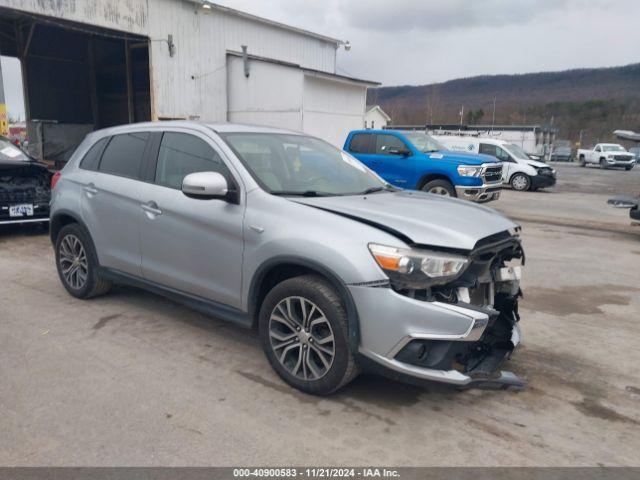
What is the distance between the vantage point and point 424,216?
3.51 metres

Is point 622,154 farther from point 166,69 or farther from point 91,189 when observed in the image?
point 91,189

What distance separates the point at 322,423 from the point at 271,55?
20502mm

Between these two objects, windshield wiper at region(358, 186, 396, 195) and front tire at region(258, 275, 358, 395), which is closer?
front tire at region(258, 275, 358, 395)

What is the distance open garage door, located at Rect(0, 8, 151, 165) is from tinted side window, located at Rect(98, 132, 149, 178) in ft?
55.4

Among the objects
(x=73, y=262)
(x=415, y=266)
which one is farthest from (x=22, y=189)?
(x=415, y=266)

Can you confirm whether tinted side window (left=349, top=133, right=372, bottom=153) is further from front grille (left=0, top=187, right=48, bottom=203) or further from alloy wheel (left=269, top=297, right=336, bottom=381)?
alloy wheel (left=269, top=297, right=336, bottom=381)

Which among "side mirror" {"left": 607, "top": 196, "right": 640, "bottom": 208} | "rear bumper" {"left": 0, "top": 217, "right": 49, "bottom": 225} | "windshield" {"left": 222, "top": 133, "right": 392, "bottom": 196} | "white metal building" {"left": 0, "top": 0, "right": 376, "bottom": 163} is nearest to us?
"windshield" {"left": 222, "top": 133, "right": 392, "bottom": 196}

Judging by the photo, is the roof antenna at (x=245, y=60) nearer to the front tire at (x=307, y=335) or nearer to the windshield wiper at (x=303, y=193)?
the windshield wiper at (x=303, y=193)

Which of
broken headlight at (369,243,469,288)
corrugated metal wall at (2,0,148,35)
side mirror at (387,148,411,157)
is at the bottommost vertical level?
broken headlight at (369,243,469,288)

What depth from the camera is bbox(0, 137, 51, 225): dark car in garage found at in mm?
8266

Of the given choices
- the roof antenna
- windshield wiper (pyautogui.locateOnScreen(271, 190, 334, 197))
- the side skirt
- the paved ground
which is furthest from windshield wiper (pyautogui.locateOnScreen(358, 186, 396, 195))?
the roof antenna

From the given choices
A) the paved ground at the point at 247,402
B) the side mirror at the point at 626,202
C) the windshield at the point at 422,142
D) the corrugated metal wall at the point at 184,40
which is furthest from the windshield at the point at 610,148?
the paved ground at the point at 247,402

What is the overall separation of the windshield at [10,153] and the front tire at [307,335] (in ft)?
23.8

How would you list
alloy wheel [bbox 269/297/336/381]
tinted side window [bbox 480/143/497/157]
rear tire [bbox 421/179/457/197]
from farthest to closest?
tinted side window [bbox 480/143/497/157] → rear tire [bbox 421/179/457/197] → alloy wheel [bbox 269/297/336/381]
